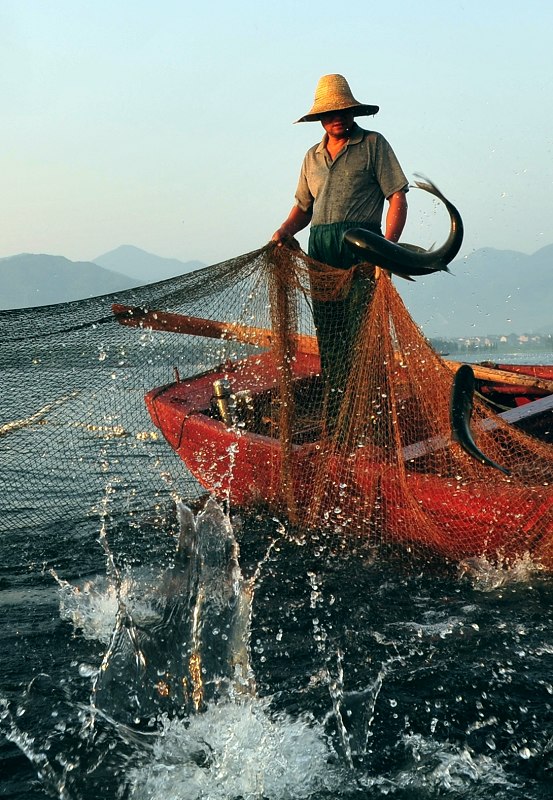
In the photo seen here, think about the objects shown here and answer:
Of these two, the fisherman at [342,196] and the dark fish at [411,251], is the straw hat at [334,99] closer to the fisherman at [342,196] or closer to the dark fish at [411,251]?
the fisherman at [342,196]

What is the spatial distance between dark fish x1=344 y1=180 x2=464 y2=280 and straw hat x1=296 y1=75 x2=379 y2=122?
67.1 inches

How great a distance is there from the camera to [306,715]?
381 centimetres

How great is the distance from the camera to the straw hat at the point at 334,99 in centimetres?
618

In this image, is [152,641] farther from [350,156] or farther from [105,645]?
[350,156]

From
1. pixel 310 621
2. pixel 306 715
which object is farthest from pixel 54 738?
pixel 310 621

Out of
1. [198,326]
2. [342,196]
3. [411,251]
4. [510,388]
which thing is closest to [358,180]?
[342,196]

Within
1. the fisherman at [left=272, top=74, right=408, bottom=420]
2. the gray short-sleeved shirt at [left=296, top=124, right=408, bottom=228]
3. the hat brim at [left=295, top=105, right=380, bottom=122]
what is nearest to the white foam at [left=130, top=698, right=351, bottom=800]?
the fisherman at [left=272, top=74, right=408, bottom=420]

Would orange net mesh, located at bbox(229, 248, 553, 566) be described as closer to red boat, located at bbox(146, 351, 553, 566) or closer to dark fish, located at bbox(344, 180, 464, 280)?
red boat, located at bbox(146, 351, 553, 566)

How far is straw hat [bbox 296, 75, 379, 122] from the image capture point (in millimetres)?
6176

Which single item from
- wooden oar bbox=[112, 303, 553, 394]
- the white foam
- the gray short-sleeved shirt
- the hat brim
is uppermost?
the hat brim

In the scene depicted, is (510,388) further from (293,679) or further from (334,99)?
(293,679)

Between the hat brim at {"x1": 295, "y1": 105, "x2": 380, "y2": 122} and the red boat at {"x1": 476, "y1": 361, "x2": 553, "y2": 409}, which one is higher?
the hat brim at {"x1": 295, "y1": 105, "x2": 380, "y2": 122}

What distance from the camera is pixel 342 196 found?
637 cm

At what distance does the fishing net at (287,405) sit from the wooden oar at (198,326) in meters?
0.01
